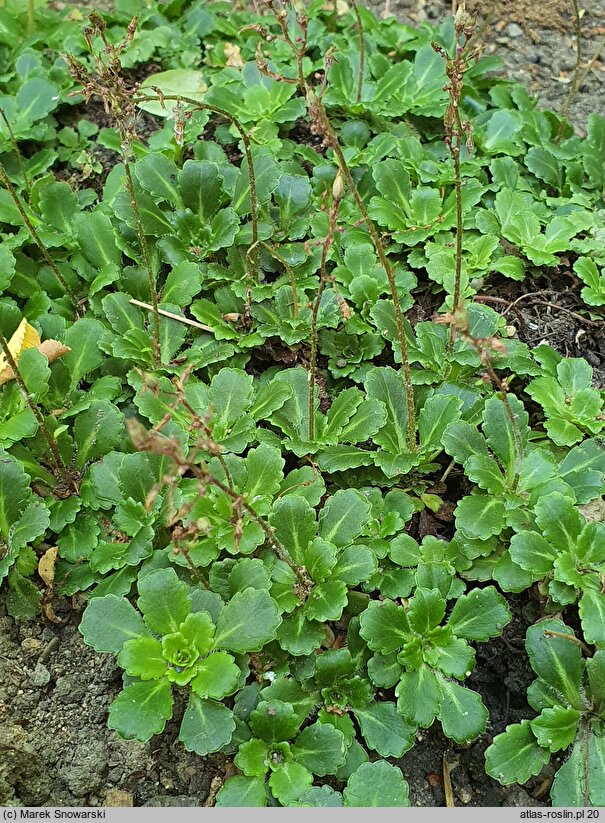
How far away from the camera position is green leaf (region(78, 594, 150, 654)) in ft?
6.90

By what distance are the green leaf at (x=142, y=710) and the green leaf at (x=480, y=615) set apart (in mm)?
852

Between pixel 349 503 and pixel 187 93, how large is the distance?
7.91 ft

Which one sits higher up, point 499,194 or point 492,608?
point 499,194

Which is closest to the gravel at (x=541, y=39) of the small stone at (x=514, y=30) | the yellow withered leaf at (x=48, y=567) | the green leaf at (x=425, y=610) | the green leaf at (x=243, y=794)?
the small stone at (x=514, y=30)

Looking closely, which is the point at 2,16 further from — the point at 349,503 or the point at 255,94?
the point at 349,503

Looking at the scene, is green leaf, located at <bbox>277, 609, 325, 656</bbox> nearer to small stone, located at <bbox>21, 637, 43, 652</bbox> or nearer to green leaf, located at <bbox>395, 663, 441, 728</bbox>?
green leaf, located at <bbox>395, 663, 441, 728</bbox>

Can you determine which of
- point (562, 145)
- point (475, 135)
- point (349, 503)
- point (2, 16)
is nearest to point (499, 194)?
point (475, 135)

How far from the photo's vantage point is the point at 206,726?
6.53 ft

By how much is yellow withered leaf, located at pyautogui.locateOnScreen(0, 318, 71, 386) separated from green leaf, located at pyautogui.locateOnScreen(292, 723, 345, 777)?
1.55m

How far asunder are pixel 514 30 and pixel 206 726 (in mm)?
4225

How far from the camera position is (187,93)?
3.65 metres

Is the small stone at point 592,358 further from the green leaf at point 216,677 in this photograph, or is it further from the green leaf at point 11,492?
the green leaf at point 11,492

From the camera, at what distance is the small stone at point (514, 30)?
4.36m

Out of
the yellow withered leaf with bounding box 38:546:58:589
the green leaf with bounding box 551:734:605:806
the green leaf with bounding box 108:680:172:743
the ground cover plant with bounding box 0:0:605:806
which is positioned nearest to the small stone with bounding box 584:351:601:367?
the ground cover plant with bounding box 0:0:605:806
